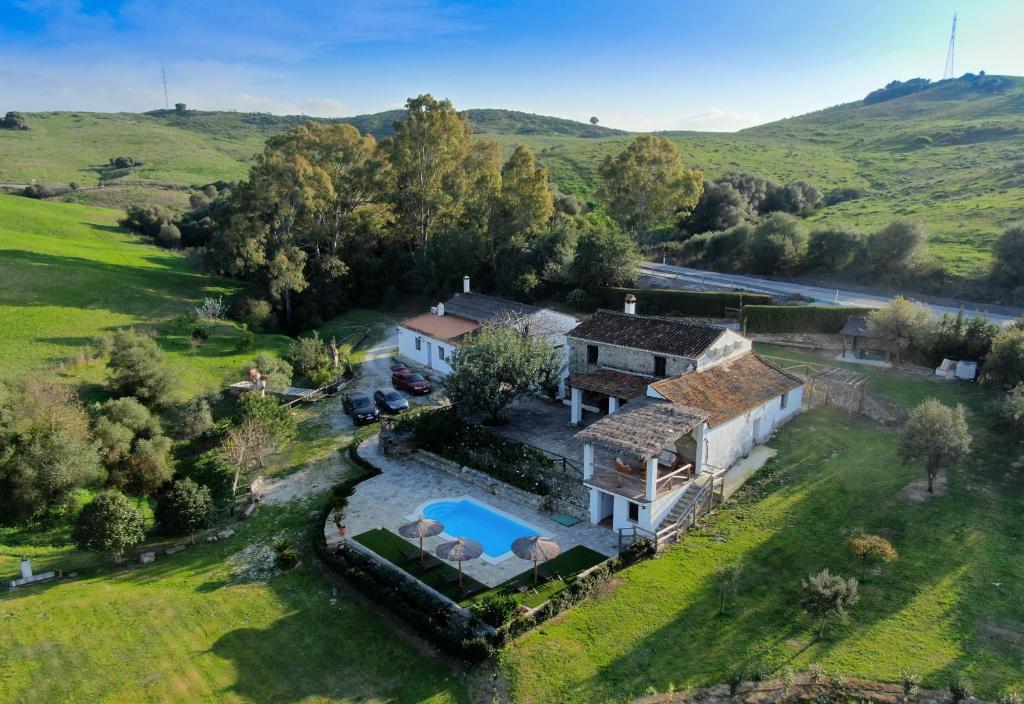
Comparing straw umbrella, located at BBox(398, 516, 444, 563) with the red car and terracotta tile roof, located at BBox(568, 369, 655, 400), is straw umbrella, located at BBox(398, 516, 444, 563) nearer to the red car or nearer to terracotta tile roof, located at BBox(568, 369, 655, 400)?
terracotta tile roof, located at BBox(568, 369, 655, 400)

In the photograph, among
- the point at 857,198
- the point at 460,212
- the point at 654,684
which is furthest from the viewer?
the point at 857,198

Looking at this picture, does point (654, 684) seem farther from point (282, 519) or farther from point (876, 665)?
point (282, 519)

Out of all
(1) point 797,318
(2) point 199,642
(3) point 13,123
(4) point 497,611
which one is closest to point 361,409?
(2) point 199,642

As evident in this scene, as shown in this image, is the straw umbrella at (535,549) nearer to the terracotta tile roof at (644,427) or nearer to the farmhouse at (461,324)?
the terracotta tile roof at (644,427)

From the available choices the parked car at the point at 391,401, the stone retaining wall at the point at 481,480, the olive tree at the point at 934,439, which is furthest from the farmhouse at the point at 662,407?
the parked car at the point at 391,401

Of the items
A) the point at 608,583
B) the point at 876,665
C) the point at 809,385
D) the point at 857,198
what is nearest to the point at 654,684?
the point at 608,583
